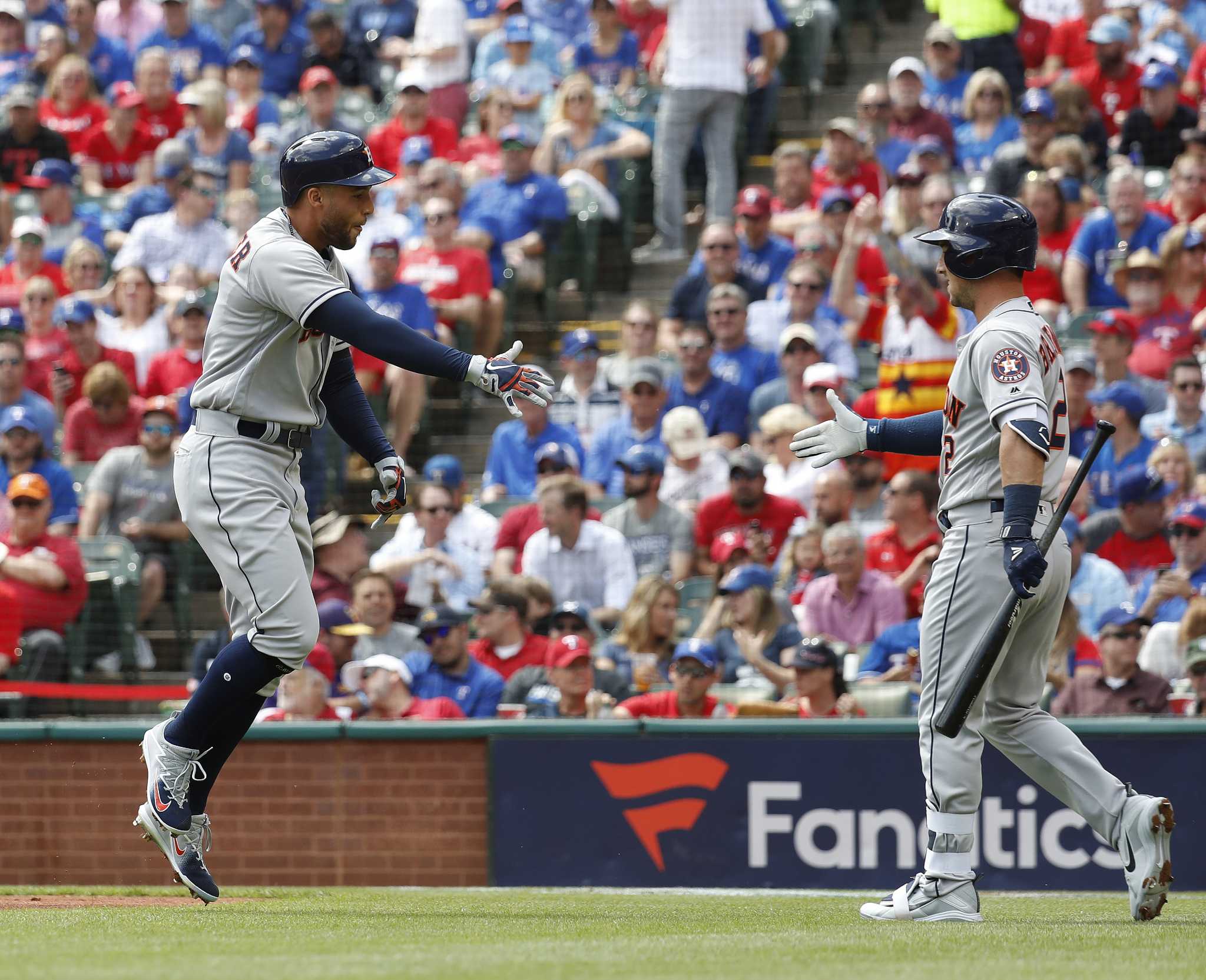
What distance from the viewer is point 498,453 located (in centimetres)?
1134

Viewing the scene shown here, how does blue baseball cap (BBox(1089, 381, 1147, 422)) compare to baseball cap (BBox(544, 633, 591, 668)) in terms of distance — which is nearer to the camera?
baseball cap (BBox(544, 633, 591, 668))

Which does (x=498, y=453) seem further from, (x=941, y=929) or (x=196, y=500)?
(x=941, y=929)

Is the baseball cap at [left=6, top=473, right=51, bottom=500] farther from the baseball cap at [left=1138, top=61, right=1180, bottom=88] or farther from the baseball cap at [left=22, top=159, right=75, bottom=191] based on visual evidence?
the baseball cap at [left=1138, top=61, right=1180, bottom=88]

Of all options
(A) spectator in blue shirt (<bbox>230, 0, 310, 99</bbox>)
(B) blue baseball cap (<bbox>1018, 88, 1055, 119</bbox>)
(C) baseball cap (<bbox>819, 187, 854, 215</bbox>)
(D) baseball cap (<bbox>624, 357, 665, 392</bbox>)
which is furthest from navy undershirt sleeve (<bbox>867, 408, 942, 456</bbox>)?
(A) spectator in blue shirt (<bbox>230, 0, 310, 99</bbox>)

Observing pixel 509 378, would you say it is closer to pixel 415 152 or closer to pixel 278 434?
pixel 278 434

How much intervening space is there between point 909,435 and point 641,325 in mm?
5893

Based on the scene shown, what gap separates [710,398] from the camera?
11.1m

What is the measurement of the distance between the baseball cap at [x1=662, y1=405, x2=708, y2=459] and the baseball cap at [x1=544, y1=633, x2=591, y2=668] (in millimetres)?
2235

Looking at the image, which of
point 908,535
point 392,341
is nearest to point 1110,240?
point 908,535

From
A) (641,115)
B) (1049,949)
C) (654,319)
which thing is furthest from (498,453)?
(1049,949)

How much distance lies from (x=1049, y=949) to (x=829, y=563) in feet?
15.1

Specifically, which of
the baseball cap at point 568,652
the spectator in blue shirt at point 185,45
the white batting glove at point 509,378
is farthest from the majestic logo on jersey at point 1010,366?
the spectator in blue shirt at point 185,45

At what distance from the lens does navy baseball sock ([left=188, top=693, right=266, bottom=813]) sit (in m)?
5.59

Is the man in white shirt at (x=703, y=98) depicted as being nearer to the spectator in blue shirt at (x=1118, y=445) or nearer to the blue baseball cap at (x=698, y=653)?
the spectator in blue shirt at (x=1118, y=445)
